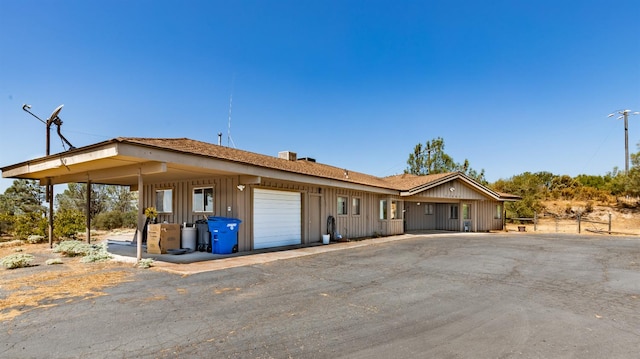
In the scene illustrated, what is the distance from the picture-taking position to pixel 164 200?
1285 cm

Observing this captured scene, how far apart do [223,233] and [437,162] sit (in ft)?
84.3

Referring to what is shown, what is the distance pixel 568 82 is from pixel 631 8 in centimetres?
650

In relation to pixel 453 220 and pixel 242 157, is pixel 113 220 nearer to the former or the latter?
pixel 242 157

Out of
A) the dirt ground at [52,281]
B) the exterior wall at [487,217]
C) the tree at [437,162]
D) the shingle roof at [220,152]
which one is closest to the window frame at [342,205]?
the shingle roof at [220,152]

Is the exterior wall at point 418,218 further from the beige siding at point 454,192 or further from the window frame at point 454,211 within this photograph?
the beige siding at point 454,192

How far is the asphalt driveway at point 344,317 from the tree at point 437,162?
23.9m

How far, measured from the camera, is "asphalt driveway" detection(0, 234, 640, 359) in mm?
3318

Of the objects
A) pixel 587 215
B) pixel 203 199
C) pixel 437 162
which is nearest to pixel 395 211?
pixel 203 199

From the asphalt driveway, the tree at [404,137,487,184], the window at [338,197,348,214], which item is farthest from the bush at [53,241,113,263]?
the tree at [404,137,487,184]

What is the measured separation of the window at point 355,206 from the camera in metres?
15.9

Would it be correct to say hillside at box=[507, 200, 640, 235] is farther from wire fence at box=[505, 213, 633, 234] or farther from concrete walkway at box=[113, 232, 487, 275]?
concrete walkway at box=[113, 232, 487, 275]

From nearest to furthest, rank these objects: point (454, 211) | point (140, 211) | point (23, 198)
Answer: point (140, 211) < point (23, 198) < point (454, 211)

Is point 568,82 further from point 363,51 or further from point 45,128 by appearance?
point 45,128

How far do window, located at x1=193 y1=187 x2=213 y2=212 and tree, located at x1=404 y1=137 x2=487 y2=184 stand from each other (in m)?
24.3
